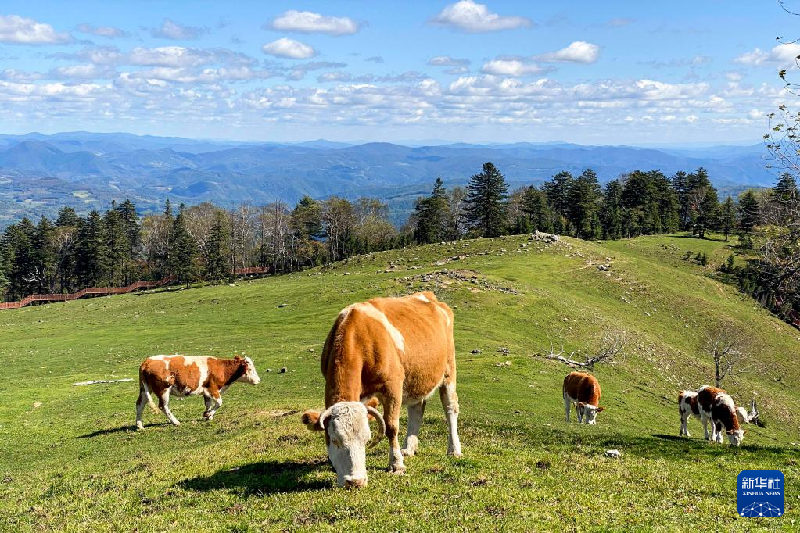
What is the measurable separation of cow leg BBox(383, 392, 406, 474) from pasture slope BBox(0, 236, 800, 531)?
32cm

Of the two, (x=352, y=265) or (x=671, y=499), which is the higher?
Result: (x=671, y=499)

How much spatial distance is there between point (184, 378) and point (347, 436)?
45.6 feet

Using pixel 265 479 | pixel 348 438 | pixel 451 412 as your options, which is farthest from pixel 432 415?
pixel 348 438

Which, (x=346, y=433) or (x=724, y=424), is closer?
(x=346, y=433)

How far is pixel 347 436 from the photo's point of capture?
30.2ft

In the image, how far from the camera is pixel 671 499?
1009 cm

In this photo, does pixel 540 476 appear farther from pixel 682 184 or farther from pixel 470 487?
pixel 682 184

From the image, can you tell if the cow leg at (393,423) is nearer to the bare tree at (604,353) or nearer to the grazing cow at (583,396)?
the grazing cow at (583,396)

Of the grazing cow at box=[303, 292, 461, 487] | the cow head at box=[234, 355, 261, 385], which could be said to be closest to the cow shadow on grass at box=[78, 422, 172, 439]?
the cow head at box=[234, 355, 261, 385]

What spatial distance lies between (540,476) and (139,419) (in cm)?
1583

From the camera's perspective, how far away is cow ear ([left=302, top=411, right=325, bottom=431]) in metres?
9.53

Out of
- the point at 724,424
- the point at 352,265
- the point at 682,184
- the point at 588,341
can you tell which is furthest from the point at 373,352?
the point at 682,184

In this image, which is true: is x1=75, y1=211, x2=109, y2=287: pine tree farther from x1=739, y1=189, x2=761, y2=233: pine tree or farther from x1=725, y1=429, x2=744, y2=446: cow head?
x1=725, y1=429, x2=744, y2=446: cow head

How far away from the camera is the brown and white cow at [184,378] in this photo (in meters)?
20.7
